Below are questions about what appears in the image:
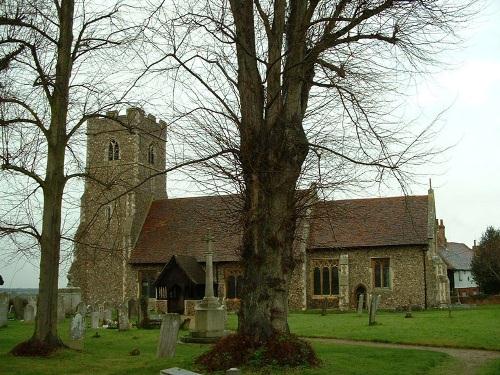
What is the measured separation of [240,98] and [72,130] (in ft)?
17.3

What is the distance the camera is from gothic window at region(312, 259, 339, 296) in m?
33.2

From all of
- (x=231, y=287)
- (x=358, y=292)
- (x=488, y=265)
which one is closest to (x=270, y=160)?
(x=358, y=292)

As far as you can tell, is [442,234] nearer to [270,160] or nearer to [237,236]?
[237,236]

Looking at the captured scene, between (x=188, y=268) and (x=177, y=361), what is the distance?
786 inches

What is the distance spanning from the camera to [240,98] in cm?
1024

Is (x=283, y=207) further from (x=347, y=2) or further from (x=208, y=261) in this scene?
(x=208, y=261)

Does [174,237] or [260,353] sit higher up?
[174,237]

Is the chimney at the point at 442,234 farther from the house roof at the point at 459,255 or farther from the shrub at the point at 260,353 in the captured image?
the shrub at the point at 260,353

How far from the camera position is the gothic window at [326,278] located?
3322 cm

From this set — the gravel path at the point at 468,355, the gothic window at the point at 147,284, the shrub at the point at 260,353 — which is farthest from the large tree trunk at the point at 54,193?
the gothic window at the point at 147,284

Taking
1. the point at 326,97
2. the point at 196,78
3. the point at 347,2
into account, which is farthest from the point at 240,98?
the point at 347,2

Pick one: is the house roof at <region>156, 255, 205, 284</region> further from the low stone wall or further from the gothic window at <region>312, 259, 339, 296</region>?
the low stone wall

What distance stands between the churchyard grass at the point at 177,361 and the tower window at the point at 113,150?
86.2ft

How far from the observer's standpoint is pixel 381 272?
32312mm
